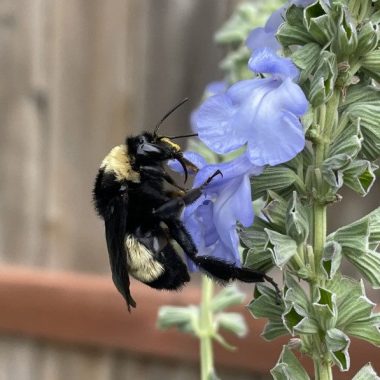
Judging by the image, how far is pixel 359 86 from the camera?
0.83m

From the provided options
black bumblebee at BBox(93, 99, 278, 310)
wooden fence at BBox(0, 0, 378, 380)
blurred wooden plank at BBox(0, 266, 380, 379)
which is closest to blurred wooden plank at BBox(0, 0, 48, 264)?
wooden fence at BBox(0, 0, 378, 380)

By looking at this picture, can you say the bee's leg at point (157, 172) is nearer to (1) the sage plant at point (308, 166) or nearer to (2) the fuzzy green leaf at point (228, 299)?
(1) the sage plant at point (308, 166)

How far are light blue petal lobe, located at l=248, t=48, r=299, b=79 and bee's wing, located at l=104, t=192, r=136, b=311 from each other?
0.30 meters

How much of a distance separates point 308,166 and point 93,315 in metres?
2.04

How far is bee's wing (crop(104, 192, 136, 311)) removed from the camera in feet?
3.39

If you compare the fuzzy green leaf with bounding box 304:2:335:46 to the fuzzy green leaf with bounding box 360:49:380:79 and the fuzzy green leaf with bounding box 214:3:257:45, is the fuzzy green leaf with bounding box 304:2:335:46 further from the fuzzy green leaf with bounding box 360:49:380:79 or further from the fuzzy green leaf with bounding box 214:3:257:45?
the fuzzy green leaf with bounding box 214:3:257:45

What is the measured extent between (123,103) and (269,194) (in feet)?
6.25

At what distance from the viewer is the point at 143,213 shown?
109 centimetres

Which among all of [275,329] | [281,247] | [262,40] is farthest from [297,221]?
[262,40]

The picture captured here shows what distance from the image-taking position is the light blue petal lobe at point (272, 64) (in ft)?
2.61

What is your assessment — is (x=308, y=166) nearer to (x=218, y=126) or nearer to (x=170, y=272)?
(x=218, y=126)

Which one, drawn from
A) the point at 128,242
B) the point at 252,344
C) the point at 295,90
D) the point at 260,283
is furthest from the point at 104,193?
the point at 252,344

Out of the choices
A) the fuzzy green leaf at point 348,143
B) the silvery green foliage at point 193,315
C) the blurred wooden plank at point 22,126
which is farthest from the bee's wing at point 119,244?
the blurred wooden plank at point 22,126

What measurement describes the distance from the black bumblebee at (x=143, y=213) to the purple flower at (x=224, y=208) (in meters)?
0.09
